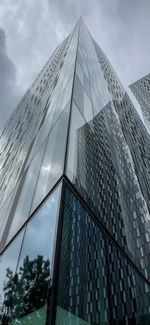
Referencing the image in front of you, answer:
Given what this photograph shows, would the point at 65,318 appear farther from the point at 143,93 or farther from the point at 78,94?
the point at 143,93

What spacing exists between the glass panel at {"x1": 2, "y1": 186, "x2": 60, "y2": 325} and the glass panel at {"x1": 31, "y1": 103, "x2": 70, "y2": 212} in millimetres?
441

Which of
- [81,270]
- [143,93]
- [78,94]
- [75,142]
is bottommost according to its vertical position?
[81,270]

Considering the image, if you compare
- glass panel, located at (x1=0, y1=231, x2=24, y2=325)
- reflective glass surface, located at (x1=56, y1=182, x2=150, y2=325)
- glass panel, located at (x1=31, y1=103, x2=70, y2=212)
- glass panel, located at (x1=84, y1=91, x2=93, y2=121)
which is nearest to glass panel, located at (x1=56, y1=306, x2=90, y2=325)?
reflective glass surface, located at (x1=56, y1=182, x2=150, y2=325)

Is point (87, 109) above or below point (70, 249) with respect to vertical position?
above

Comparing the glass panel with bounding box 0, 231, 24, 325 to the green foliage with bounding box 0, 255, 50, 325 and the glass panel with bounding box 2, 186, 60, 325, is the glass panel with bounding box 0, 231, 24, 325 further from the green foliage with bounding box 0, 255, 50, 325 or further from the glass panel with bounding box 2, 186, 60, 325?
the glass panel with bounding box 2, 186, 60, 325

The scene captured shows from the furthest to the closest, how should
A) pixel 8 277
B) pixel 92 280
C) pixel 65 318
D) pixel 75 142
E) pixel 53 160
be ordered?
pixel 75 142 → pixel 53 160 → pixel 8 277 → pixel 92 280 → pixel 65 318

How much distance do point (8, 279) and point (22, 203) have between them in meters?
2.14

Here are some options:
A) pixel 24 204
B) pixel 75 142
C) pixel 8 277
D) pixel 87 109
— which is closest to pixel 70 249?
pixel 8 277

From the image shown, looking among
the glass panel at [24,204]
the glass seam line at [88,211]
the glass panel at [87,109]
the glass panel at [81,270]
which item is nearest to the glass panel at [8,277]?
the glass seam line at [88,211]

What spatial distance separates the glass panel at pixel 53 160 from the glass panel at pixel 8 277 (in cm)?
110

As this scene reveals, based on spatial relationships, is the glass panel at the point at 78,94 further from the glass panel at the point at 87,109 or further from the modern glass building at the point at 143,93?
the modern glass building at the point at 143,93

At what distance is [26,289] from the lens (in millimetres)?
4512

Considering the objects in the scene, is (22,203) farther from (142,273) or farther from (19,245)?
(142,273)

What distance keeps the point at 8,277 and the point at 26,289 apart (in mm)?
1123
